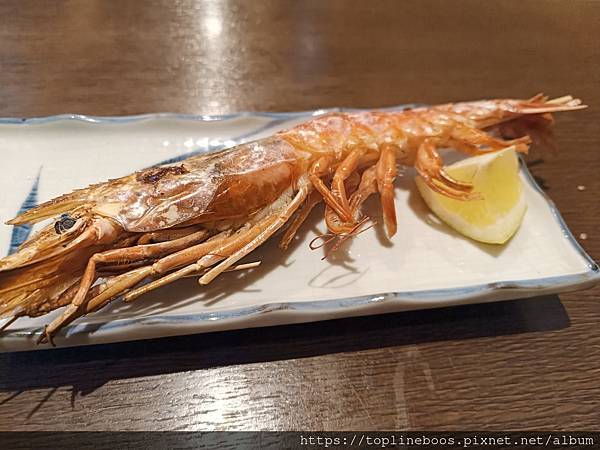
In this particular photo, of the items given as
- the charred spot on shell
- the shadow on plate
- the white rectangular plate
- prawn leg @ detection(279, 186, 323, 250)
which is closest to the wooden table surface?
the shadow on plate

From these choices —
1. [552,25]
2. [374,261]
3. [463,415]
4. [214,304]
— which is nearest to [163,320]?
[214,304]

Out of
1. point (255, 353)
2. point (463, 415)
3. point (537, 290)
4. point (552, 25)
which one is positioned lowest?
point (463, 415)

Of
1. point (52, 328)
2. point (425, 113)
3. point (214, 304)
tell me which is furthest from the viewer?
point (425, 113)

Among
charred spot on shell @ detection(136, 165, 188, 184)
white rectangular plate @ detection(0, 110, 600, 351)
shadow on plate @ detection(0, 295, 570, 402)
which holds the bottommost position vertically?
shadow on plate @ detection(0, 295, 570, 402)

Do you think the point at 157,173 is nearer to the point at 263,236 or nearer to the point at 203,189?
the point at 203,189

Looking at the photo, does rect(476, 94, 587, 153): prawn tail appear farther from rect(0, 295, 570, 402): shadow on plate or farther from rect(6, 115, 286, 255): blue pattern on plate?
rect(6, 115, 286, 255): blue pattern on plate

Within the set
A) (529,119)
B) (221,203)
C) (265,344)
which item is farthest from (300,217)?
(529,119)

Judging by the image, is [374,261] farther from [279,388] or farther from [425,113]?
[425,113]

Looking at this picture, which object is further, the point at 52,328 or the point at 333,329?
the point at 333,329
